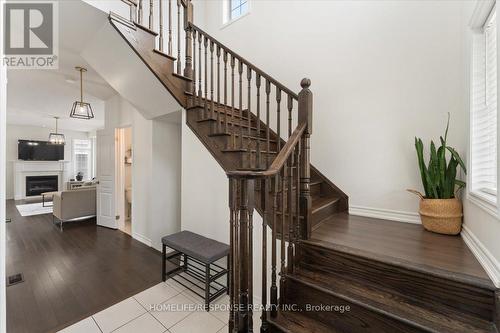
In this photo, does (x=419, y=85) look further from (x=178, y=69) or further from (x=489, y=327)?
(x=178, y=69)

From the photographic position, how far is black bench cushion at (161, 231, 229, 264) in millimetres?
2162

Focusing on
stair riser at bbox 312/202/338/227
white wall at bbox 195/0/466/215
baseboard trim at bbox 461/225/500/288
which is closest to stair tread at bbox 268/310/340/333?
stair riser at bbox 312/202/338/227

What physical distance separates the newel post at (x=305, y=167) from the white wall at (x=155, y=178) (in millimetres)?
2629

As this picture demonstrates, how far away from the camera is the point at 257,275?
203 cm

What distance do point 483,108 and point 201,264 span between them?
287cm

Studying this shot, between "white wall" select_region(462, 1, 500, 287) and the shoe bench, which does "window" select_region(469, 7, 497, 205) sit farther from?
the shoe bench

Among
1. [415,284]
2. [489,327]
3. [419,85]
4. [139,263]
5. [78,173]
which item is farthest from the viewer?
[78,173]

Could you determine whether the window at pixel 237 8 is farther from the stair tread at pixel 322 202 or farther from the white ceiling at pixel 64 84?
the stair tread at pixel 322 202

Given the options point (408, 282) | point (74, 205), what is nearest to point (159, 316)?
point (408, 282)

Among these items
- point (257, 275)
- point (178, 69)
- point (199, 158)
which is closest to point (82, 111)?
point (178, 69)

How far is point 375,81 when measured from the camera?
233cm

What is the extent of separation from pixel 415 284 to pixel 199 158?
224 centimetres

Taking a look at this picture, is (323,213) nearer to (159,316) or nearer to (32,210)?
(159,316)

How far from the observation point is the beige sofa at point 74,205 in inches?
181
